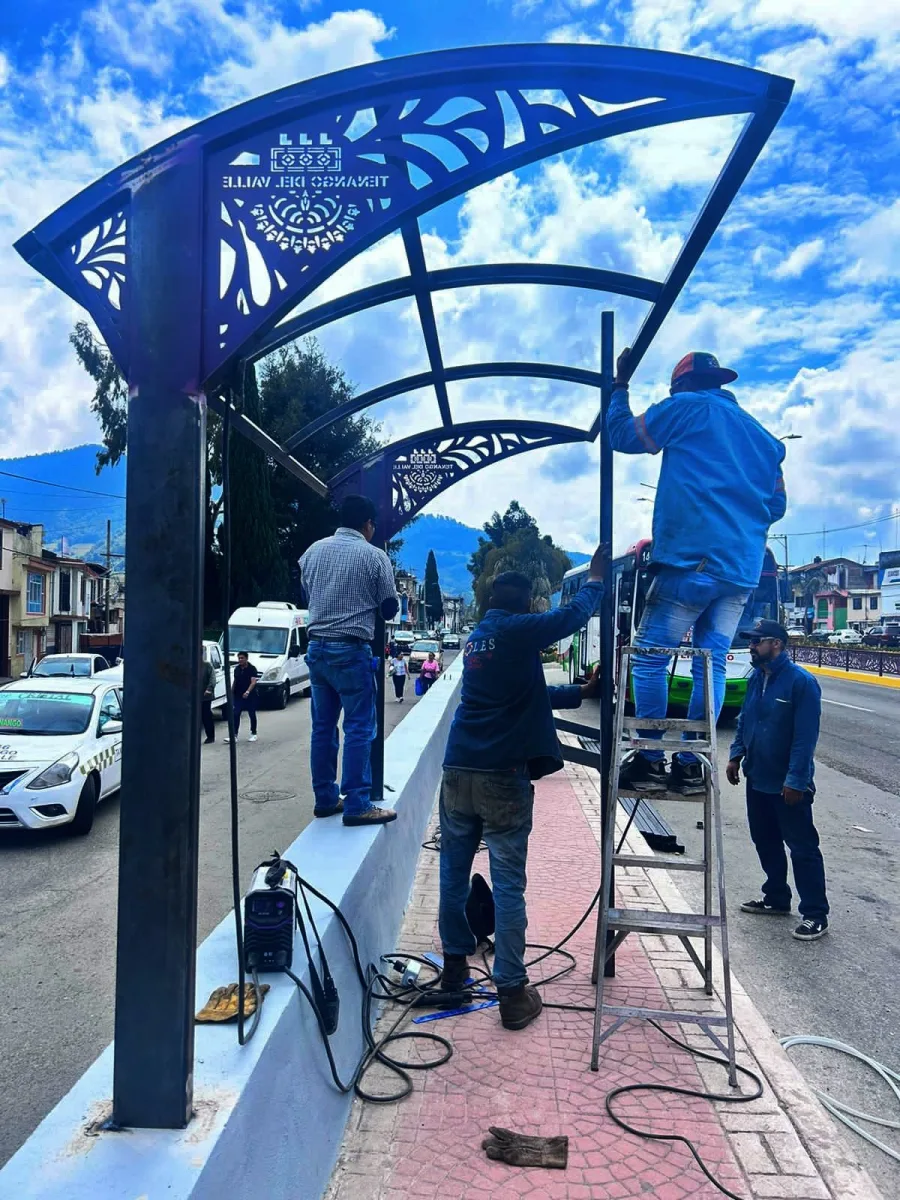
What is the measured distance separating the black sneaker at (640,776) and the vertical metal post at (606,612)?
10cm

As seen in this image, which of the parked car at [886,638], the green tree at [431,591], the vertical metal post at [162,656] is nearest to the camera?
the vertical metal post at [162,656]

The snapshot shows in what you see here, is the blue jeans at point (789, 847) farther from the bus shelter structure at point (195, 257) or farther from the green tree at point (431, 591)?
the green tree at point (431, 591)

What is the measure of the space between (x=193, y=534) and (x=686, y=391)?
2.54 meters

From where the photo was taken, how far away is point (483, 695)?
4148mm

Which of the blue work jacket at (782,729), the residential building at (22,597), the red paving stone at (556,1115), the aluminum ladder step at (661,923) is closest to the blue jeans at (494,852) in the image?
the red paving stone at (556,1115)

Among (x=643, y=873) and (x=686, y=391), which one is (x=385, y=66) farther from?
(x=643, y=873)

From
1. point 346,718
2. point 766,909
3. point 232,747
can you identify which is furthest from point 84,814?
point 232,747

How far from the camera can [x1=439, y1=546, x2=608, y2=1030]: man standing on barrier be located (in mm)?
3973

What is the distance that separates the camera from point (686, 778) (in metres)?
3.99

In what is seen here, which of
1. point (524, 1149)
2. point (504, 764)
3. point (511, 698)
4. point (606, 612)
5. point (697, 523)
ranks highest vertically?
point (697, 523)

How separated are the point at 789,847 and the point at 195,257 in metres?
5.46

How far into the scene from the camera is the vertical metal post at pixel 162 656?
216 centimetres

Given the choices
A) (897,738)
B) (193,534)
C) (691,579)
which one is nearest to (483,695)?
(691,579)

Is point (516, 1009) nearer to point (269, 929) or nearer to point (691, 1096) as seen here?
point (691, 1096)
